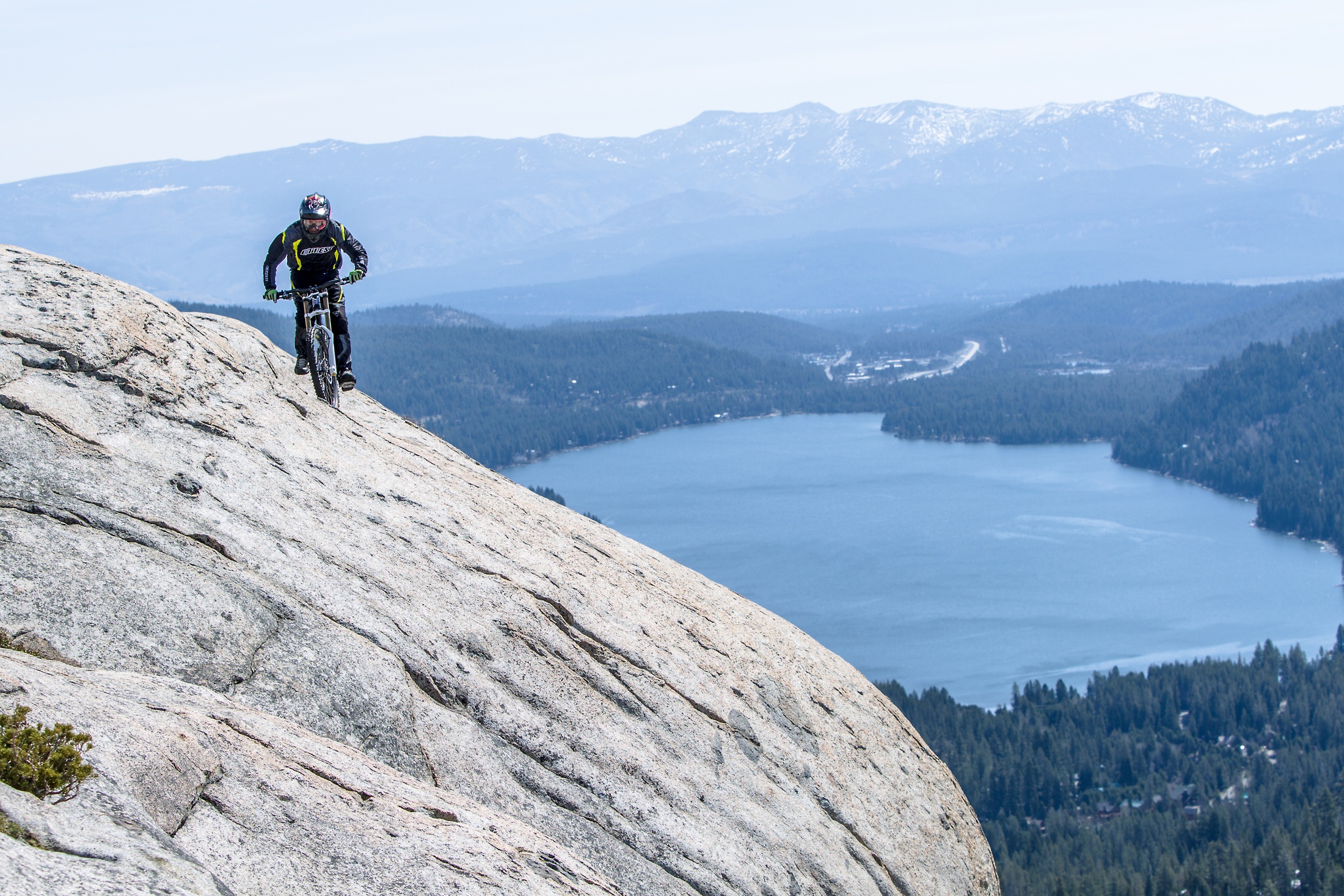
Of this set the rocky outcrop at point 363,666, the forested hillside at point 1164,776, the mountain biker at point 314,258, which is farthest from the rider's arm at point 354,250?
the forested hillside at point 1164,776

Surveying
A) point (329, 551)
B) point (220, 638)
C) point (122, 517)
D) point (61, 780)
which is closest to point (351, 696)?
point (220, 638)

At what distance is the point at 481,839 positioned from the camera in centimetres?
1184

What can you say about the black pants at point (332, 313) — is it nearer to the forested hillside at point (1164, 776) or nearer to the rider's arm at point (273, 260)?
the rider's arm at point (273, 260)

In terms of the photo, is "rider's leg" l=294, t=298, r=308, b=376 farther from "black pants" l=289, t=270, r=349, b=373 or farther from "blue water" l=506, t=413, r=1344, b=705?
"blue water" l=506, t=413, r=1344, b=705

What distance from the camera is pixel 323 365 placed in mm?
22484

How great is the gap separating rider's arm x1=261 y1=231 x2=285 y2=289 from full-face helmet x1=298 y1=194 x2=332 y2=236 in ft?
1.59

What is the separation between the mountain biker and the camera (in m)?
21.5

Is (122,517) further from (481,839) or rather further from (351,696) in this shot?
(481,839)

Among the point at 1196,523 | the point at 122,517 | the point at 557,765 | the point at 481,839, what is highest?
the point at 122,517

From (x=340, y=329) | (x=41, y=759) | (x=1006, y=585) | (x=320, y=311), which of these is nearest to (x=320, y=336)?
(x=320, y=311)

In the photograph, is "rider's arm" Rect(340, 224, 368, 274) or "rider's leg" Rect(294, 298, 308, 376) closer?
"rider's leg" Rect(294, 298, 308, 376)

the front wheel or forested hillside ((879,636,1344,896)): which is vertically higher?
the front wheel

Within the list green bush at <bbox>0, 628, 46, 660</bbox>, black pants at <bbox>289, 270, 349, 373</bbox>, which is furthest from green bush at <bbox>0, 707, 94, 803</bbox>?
black pants at <bbox>289, 270, 349, 373</bbox>

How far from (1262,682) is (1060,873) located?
1930 inches
